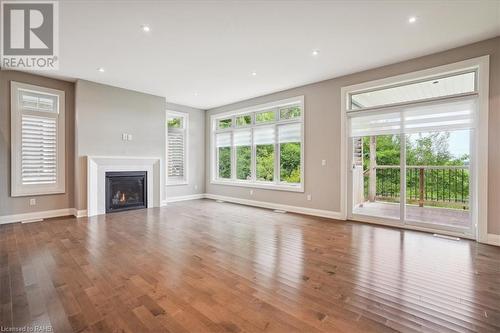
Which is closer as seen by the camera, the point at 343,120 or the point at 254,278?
the point at 254,278

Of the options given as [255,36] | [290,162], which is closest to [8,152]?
[255,36]

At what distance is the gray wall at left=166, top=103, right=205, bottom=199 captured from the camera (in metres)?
7.68

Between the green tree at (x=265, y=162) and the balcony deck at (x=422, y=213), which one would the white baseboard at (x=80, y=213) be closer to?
the green tree at (x=265, y=162)

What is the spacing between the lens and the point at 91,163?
17.5 ft

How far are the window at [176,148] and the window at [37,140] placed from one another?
2662 millimetres

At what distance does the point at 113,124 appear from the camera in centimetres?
580

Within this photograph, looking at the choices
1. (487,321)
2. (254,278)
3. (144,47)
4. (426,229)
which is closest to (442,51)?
(426,229)

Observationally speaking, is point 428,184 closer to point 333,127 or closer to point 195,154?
point 333,127

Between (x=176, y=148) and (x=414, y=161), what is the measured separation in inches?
245

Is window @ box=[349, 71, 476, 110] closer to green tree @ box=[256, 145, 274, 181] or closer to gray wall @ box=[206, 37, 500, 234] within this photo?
gray wall @ box=[206, 37, 500, 234]

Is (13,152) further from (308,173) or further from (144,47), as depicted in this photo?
(308,173)

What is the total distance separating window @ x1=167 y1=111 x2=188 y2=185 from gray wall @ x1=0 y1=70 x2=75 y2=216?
2.46 metres

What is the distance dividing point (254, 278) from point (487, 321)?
6.00ft

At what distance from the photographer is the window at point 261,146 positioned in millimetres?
6036
